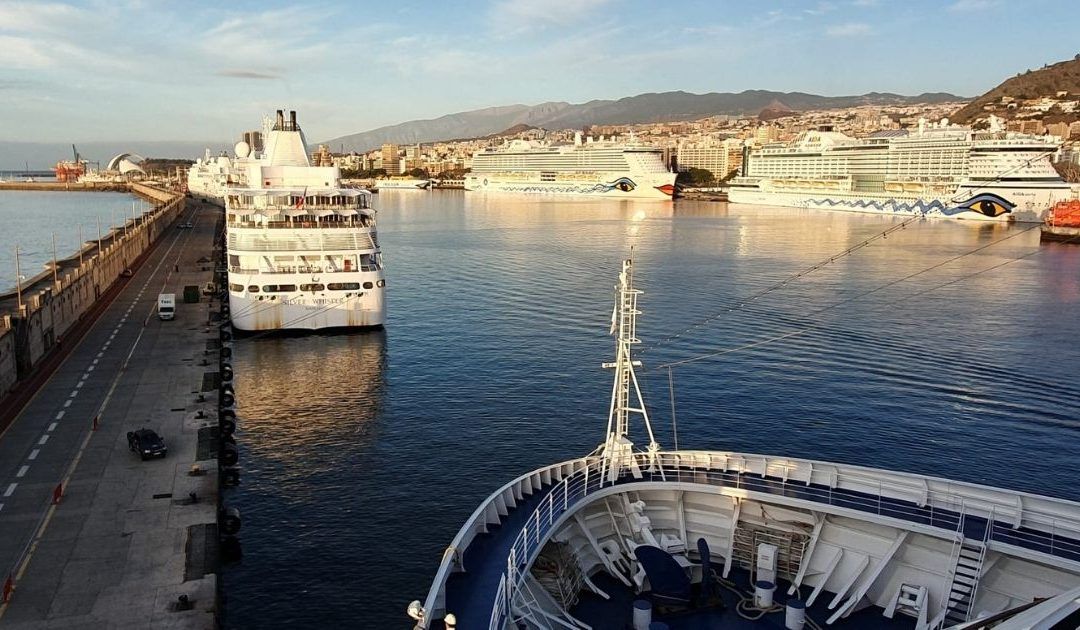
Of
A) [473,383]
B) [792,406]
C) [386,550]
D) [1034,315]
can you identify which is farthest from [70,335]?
[1034,315]

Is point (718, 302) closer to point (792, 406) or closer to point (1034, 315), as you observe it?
point (1034, 315)

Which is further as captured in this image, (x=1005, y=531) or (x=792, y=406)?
(x=792, y=406)

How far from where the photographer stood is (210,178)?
13475 cm

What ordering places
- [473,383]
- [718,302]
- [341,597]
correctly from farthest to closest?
[718,302] → [473,383] → [341,597]

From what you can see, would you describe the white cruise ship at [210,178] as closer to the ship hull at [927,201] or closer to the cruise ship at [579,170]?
the cruise ship at [579,170]

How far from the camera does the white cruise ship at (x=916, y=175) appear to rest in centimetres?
9569

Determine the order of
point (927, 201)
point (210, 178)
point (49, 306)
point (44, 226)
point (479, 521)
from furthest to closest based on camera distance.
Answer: point (210, 178)
point (927, 201)
point (44, 226)
point (49, 306)
point (479, 521)

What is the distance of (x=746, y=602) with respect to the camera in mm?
12414

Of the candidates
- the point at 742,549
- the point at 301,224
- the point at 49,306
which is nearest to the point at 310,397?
the point at 49,306

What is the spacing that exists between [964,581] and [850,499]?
7.04 ft

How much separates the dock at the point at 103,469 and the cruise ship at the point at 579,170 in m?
129

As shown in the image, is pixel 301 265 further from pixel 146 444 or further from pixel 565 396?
pixel 146 444

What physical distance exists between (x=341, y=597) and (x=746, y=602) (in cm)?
776

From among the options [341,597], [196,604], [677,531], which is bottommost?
[341,597]
